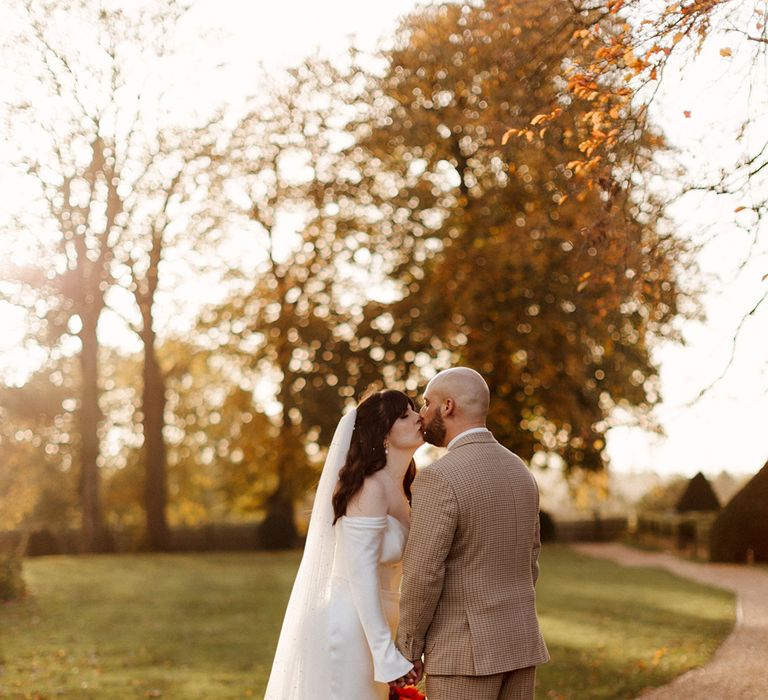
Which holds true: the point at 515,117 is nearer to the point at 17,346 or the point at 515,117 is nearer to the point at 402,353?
the point at 402,353

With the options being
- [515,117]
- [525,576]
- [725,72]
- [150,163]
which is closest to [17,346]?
[150,163]

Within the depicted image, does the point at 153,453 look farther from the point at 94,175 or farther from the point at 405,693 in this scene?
the point at 405,693

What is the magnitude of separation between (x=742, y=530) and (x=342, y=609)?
1966 centimetres

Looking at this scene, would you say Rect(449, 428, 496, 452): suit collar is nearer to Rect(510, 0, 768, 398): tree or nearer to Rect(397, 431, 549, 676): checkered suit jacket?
Rect(397, 431, 549, 676): checkered suit jacket

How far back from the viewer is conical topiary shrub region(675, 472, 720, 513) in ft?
103

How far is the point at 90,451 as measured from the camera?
30031mm

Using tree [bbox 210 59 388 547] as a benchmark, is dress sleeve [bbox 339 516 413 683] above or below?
below

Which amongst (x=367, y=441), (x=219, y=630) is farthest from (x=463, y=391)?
(x=219, y=630)

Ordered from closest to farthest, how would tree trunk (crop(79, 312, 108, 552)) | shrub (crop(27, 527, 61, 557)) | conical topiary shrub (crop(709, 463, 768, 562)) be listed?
conical topiary shrub (crop(709, 463, 768, 562)) → tree trunk (crop(79, 312, 108, 552)) → shrub (crop(27, 527, 61, 557))

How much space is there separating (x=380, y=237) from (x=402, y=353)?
11.1 feet

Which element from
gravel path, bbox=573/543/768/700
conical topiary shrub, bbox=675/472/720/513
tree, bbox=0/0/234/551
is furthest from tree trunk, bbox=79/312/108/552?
conical topiary shrub, bbox=675/472/720/513

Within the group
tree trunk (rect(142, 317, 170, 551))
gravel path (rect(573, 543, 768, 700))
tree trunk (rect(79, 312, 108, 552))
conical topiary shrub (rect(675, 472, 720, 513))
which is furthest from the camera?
tree trunk (rect(142, 317, 170, 551))

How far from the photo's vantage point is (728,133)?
893cm

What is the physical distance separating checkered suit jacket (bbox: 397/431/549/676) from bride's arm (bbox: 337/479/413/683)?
24 centimetres
